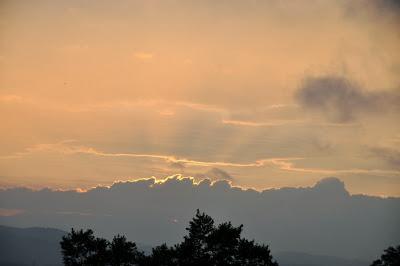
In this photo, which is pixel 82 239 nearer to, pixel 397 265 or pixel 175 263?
pixel 175 263

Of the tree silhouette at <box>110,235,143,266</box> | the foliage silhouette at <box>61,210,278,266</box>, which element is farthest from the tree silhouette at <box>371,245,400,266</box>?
the tree silhouette at <box>110,235,143,266</box>

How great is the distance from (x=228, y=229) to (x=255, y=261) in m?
5.37

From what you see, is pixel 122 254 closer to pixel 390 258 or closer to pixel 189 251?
pixel 189 251

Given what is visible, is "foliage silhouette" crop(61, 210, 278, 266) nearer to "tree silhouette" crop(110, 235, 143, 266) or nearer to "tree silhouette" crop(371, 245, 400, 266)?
"tree silhouette" crop(110, 235, 143, 266)

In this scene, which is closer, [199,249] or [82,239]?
[199,249]

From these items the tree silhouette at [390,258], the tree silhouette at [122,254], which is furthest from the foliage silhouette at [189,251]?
the tree silhouette at [390,258]

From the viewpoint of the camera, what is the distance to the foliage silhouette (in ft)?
227

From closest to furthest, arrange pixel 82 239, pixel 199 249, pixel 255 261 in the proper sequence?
pixel 255 261
pixel 199 249
pixel 82 239

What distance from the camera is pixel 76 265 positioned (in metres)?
82.2

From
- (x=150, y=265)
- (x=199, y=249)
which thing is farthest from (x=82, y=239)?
(x=199, y=249)

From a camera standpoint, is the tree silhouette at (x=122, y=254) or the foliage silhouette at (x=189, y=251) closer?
the foliage silhouette at (x=189, y=251)

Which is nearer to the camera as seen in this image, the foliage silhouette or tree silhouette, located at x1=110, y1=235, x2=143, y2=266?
the foliage silhouette

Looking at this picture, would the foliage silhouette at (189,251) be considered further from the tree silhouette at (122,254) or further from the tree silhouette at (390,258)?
the tree silhouette at (390,258)

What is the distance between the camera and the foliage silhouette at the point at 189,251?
69188mm
